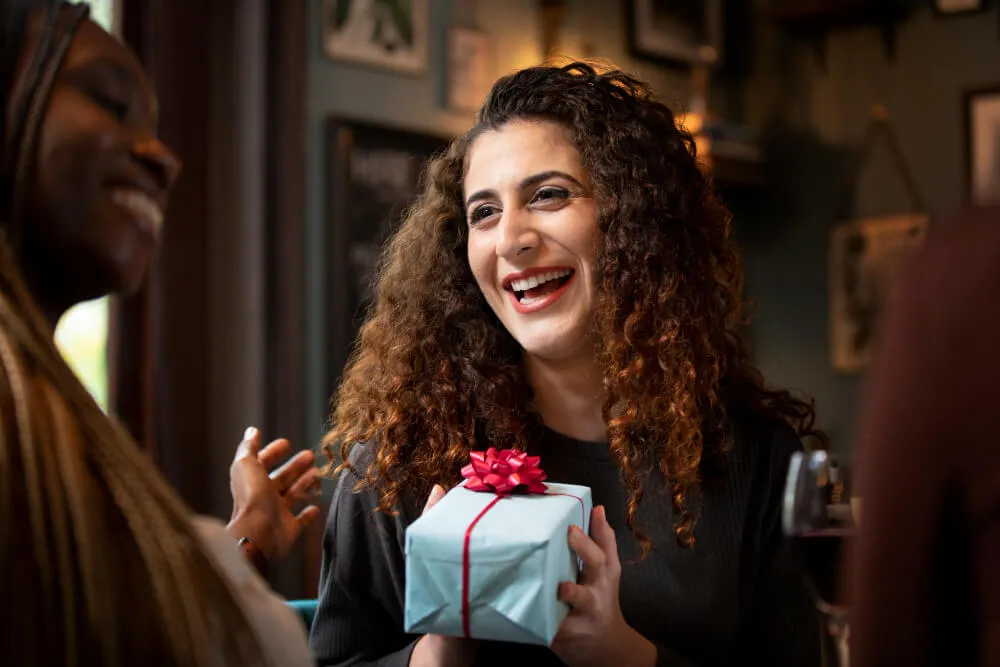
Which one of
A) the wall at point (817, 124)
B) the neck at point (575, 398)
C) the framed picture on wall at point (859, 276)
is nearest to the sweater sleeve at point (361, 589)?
the neck at point (575, 398)

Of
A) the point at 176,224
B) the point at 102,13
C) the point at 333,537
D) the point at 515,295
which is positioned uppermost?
the point at 102,13

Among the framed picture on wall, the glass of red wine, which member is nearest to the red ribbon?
the glass of red wine

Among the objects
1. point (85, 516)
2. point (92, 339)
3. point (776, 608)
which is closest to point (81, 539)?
point (85, 516)

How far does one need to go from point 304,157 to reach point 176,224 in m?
0.46

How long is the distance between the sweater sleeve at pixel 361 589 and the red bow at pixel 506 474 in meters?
0.42

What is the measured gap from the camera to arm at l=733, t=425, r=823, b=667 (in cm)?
159

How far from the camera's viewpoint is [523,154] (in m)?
1.60

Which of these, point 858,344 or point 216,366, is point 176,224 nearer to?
point 216,366

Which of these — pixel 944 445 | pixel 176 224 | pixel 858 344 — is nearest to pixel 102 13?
pixel 176 224

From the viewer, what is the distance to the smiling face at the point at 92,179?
0.75 meters

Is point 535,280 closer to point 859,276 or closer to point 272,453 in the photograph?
point 272,453

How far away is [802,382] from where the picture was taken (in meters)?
5.23

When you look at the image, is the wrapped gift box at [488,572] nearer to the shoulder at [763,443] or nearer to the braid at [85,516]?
the braid at [85,516]

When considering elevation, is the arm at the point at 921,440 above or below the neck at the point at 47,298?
below
